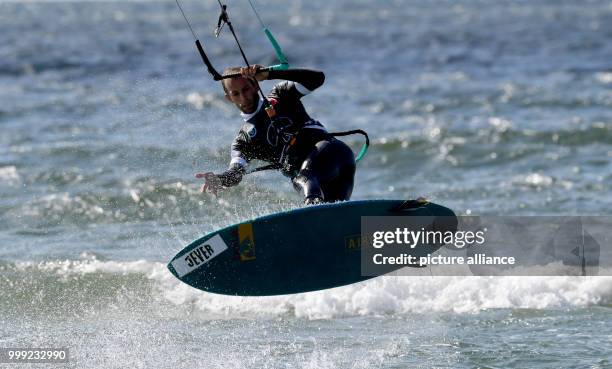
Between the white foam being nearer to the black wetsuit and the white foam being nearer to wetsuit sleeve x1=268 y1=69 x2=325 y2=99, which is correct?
the black wetsuit

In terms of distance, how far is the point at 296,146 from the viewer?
800 centimetres

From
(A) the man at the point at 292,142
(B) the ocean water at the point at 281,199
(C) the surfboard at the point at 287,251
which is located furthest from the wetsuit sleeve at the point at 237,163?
(B) the ocean water at the point at 281,199

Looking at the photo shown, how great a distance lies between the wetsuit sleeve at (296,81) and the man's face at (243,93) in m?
0.26

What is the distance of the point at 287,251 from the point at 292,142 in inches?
36.1

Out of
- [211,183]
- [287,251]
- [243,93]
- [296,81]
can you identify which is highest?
[296,81]

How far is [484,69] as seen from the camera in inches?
1101

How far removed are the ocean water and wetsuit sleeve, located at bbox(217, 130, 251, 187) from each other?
143cm

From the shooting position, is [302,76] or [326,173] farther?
[326,173]

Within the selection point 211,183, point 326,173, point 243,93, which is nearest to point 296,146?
point 326,173

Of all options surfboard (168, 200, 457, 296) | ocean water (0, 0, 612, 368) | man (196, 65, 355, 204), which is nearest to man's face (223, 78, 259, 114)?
man (196, 65, 355, 204)

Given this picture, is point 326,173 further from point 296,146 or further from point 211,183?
point 211,183

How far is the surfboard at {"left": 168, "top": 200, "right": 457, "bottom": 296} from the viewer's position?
25.0ft

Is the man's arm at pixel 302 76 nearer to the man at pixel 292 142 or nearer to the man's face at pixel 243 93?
the man at pixel 292 142

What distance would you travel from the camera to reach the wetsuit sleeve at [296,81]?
762cm
